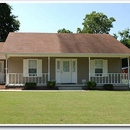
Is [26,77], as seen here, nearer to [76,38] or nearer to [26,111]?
[76,38]

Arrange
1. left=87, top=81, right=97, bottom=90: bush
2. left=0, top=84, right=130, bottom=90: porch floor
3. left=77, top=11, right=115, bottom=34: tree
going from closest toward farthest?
left=87, top=81, right=97, bottom=90: bush, left=0, top=84, right=130, bottom=90: porch floor, left=77, top=11, right=115, bottom=34: tree

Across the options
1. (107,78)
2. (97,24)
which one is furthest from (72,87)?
(97,24)

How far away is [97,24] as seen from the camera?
5297 centimetres

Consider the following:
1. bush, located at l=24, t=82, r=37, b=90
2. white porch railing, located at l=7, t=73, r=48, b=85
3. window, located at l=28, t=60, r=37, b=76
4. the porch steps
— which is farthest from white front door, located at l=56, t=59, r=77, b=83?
bush, located at l=24, t=82, r=37, b=90

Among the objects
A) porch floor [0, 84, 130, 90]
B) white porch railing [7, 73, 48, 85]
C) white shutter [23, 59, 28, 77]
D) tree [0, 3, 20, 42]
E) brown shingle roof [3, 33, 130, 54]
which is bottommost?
porch floor [0, 84, 130, 90]

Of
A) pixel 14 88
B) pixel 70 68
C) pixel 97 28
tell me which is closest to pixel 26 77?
pixel 14 88

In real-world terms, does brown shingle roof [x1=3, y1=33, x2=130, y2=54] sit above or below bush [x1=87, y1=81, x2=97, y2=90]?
above

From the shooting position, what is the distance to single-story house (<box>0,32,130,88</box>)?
20.6 m

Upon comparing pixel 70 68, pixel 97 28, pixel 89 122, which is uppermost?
pixel 97 28

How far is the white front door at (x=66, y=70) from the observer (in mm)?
21844

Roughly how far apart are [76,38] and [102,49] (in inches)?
140

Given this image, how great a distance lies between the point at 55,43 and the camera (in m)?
22.8

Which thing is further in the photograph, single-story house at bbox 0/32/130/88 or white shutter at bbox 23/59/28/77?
white shutter at bbox 23/59/28/77

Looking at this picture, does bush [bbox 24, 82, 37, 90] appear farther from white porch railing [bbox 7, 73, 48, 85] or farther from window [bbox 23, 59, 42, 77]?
window [bbox 23, 59, 42, 77]
